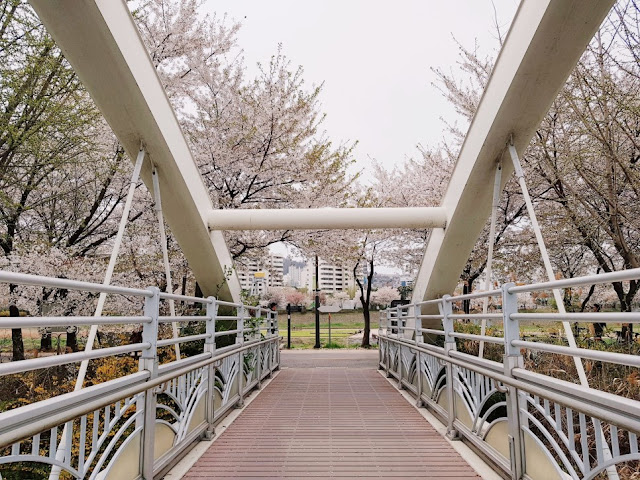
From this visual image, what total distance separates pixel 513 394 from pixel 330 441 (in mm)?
1850

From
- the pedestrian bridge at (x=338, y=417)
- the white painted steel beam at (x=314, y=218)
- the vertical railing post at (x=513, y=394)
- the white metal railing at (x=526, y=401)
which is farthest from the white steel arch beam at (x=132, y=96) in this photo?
the vertical railing post at (x=513, y=394)

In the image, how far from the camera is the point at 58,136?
7559 mm

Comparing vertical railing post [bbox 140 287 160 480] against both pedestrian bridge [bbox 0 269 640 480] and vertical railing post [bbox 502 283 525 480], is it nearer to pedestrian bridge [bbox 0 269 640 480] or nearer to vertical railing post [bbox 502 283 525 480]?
pedestrian bridge [bbox 0 269 640 480]

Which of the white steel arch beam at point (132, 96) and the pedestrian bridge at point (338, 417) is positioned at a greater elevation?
the white steel arch beam at point (132, 96)

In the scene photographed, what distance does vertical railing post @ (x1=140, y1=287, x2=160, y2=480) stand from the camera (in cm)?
284

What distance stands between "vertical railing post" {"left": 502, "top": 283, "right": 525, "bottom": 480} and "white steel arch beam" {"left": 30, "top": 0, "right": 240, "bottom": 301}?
4.13m

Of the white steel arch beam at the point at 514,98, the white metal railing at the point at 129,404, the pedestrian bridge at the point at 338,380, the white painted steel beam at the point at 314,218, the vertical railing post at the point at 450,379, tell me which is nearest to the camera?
the white metal railing at the point at 129,404

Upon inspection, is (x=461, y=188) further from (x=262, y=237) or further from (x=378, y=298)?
(x=378, y=298)

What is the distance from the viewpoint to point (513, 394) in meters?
2.89

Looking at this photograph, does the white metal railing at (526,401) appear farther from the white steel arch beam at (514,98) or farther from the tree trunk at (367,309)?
the tree trunk at (367,309)

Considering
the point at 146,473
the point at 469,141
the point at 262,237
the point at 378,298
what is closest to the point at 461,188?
the point at 469,141

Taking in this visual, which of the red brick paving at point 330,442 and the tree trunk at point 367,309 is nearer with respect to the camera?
the red brick paving at point 330,442

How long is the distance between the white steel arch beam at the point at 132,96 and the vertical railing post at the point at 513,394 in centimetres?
413

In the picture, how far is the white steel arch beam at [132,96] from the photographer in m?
4.11
